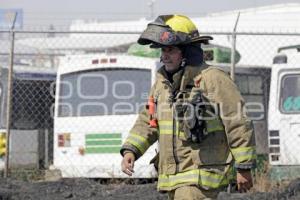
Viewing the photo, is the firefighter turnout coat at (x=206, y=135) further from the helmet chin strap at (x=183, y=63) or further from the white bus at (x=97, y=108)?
the white bus at (x=97, y=108)

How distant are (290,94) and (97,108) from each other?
123 inches

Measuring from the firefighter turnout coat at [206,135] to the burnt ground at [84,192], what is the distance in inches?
152

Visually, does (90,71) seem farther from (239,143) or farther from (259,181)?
(239,143)

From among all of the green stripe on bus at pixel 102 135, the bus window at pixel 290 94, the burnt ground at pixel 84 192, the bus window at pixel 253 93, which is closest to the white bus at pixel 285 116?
the bus window at pixel 290 94

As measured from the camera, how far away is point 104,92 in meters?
12.9

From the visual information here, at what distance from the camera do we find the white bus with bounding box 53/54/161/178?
12445mm

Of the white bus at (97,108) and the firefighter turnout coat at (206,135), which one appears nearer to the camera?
the firefighter turnout coat at (206,135)

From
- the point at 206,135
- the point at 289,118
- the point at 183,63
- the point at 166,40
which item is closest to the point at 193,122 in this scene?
the point at 206,135

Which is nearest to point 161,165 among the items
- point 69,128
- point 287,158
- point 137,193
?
point 137,193

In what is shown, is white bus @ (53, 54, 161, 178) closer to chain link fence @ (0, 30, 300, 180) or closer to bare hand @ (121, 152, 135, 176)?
chain link fence @ (0, 30, 300, 180)

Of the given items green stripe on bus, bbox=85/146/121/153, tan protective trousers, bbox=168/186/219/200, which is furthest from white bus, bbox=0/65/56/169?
tan protective trousers, bbox=168/186/219/200

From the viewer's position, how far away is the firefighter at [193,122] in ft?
16.0

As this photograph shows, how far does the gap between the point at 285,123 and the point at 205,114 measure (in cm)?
722

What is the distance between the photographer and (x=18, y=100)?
14414 millimetres
